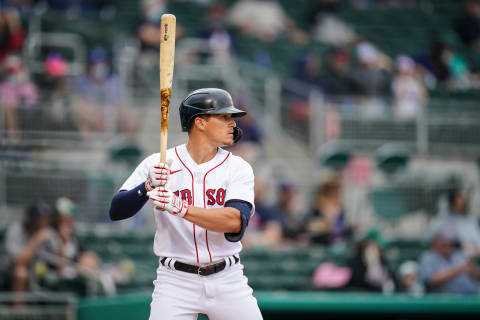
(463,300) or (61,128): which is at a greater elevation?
(61,128)

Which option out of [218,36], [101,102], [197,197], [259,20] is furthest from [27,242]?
[259,20]

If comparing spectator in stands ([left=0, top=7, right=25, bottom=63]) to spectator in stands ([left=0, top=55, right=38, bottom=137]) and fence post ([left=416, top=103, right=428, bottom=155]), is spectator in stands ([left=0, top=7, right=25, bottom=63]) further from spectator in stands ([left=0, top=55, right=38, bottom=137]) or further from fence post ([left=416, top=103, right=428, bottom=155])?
fence post ([left=416, top=103, right=428, bottom=155])

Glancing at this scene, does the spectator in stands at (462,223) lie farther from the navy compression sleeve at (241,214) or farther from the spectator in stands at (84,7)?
the spectator in stands at (84,7)

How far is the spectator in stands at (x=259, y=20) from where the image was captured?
12852 millimetres

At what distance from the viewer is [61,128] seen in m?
9.19

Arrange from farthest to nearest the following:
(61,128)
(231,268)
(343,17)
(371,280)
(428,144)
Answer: (343,17), (428,144), (61,128), (371,280), (231,268)

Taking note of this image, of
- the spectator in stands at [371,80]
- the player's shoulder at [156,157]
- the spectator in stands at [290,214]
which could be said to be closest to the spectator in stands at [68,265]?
the spectator in stands at [290,214]

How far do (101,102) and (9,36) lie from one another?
1872 mm

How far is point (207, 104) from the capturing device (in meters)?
4.29

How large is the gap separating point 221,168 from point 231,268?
1.65ft

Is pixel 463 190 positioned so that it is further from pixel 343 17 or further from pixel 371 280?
pixel 343 17

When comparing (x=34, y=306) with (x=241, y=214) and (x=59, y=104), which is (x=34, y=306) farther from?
(x=241, y=214)

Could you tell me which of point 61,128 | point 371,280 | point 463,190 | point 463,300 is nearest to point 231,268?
point 463,300

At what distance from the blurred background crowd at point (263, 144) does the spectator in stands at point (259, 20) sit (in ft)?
0.07
